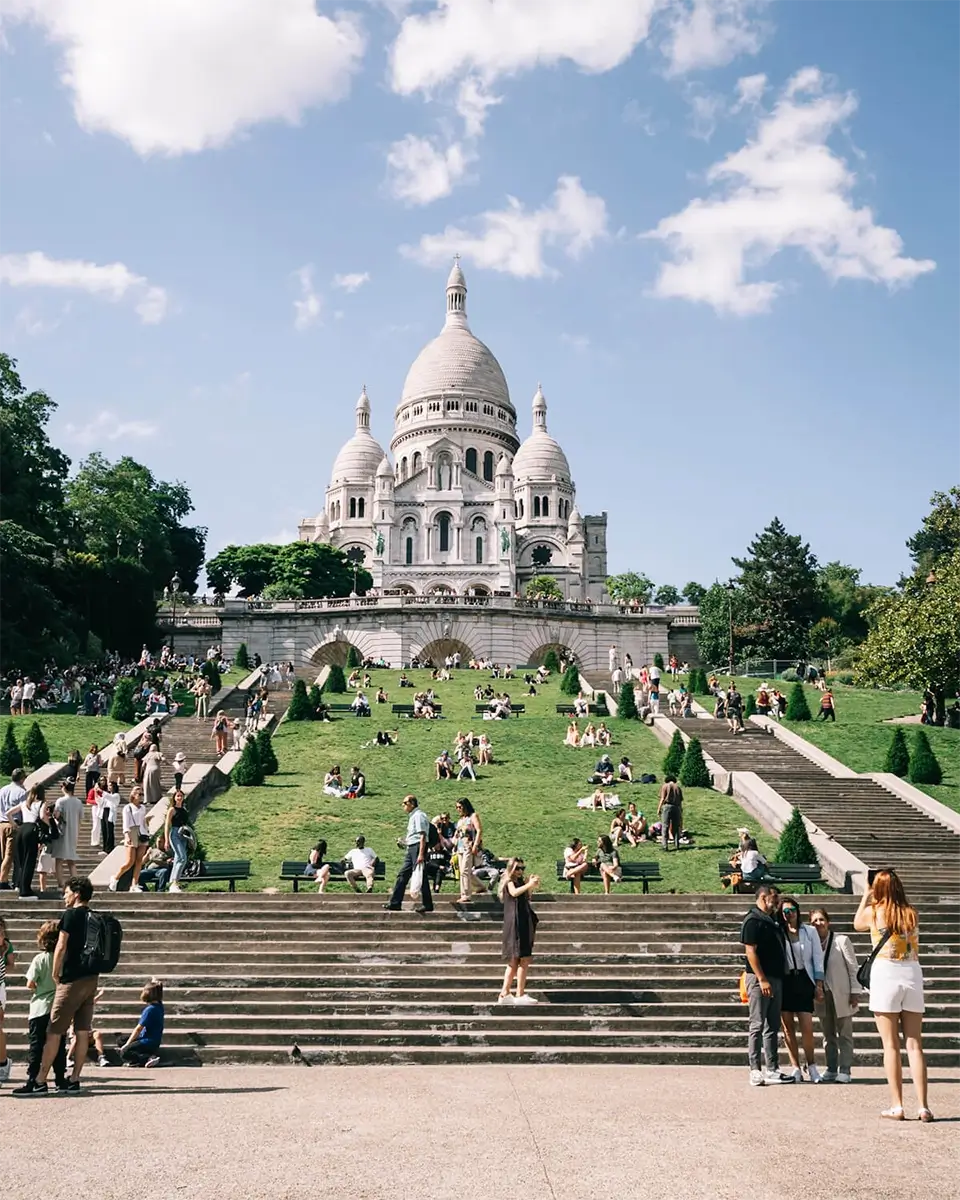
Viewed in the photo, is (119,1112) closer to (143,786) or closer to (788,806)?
(143,786)

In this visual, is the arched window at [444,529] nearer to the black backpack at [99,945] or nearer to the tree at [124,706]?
the tree at [124,706]

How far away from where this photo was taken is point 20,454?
44.8 metres

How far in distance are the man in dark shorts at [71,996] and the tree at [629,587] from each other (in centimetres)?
10750

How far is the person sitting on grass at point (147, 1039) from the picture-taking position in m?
10.9

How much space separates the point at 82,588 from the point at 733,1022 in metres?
46.3

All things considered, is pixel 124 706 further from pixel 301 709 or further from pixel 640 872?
pixel 640 872

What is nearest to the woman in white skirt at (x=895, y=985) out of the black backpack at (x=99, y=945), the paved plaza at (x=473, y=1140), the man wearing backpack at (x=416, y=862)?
the paved plaza at (x=473, y=1140)

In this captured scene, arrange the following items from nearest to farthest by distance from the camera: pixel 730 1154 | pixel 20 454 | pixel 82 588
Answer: pixel 730 1154, pixel 20 454, pixel 82 588

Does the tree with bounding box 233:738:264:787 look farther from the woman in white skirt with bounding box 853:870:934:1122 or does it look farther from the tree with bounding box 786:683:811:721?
the woman in white skirt with bounding box 853:870:934:1122

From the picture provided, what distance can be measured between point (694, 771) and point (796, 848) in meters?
7.54

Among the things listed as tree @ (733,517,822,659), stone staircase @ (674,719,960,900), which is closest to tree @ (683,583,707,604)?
tree @ (733,517,822,659)

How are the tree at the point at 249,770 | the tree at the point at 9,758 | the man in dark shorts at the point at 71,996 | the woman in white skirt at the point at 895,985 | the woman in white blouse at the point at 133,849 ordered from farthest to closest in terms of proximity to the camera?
1. the tree at the point at 249,770
2. the tree at the point at 9,758
3. the woman in white blouse at the point at 133,849
4. the man in dark shorts at the point at 71,996
5. the woman in white skirt at the point at 895,985

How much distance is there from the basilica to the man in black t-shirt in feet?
294

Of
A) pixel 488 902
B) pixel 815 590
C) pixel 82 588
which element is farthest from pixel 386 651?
pixel 488 902
